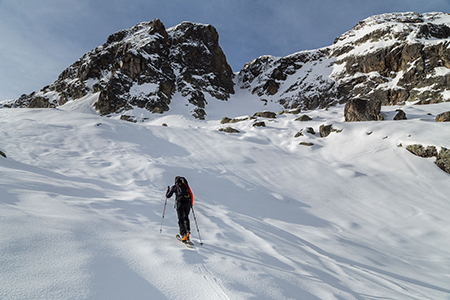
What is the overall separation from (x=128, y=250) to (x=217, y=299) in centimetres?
159

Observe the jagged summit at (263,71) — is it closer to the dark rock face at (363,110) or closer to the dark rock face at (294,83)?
the dark rock face at (294,83)

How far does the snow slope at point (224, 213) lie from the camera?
97.8 inches

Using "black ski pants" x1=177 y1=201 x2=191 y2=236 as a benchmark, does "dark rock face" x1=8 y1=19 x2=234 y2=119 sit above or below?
above

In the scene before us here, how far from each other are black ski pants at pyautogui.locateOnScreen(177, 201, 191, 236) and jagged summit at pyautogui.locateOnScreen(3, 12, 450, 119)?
41.2 meters

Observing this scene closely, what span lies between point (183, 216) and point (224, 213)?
8.13 feet

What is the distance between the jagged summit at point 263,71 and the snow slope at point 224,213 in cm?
3317

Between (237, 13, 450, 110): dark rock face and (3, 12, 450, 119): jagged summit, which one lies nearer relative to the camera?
(237, 13, 450, 110): dark rock face

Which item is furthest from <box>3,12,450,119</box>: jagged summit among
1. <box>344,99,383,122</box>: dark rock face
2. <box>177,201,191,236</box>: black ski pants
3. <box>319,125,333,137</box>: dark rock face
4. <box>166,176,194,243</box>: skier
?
<box>177,201,191,236</box>: black ski pants

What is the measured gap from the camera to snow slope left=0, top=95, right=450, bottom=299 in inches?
97.8

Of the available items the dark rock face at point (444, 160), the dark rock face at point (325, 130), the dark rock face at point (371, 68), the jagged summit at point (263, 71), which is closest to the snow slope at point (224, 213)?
the dark rock face at point (444, 160)

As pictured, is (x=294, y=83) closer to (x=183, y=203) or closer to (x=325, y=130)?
(x=325, y=130)

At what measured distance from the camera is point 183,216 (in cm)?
448

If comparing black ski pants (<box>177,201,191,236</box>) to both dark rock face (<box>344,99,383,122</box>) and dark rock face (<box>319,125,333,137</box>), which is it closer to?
dark rock face (<box>319,125,333,137</box>)

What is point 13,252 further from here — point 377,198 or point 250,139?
point 250,139
